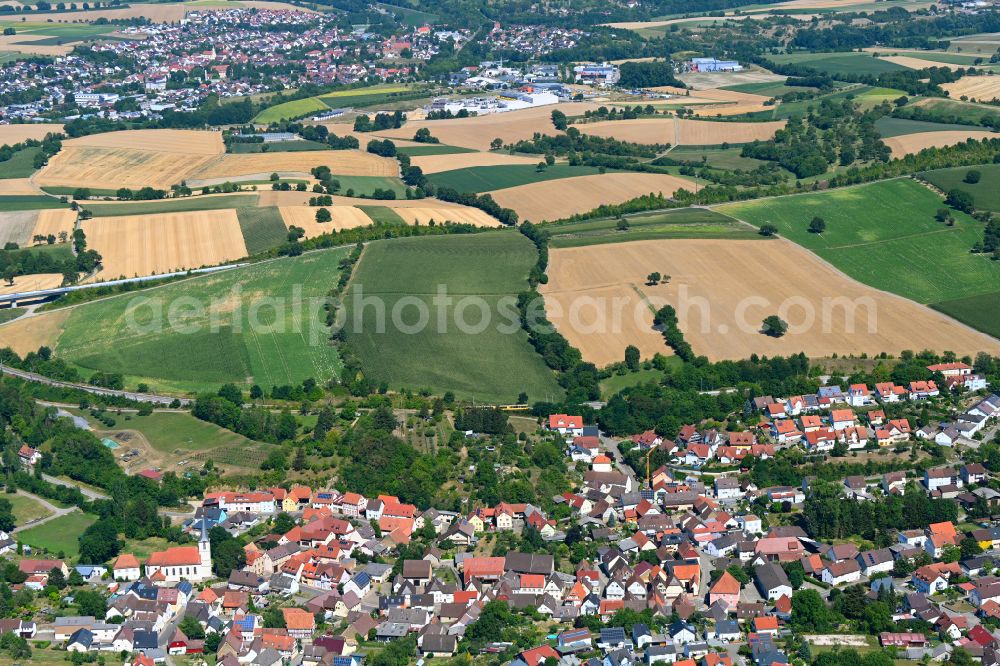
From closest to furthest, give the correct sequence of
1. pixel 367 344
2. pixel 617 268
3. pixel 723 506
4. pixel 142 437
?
pixel 723 506
pixel 142 437
pixel 367 344
pixel 617 268

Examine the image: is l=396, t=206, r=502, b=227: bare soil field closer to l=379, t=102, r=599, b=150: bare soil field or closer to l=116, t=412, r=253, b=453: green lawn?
l=379, t=102, r=599, b=150: bare soil field

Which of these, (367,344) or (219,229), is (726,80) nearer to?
(219,229)

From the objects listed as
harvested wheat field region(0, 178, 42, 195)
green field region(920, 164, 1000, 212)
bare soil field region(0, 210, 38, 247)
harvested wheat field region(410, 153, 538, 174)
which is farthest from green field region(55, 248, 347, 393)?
green field region(920, 164, 1000, 212)

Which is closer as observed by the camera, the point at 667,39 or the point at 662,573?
the point at 662,573

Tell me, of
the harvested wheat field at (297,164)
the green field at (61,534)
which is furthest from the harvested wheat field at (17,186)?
the green field at (61,534)

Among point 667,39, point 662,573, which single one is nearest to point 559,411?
point 662,573

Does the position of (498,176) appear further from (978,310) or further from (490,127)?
(978,310)
